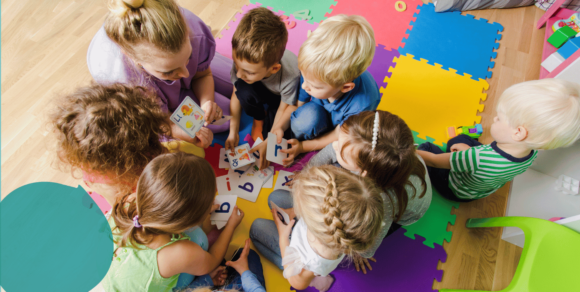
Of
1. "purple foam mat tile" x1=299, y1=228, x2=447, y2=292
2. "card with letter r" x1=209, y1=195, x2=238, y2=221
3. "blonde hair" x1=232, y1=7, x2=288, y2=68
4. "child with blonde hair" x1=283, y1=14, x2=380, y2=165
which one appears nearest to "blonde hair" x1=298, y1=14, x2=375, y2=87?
"child with blonde hair" x1=283, y1=14, x2=380, y2=165

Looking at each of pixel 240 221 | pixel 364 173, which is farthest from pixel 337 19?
pixel 240 221

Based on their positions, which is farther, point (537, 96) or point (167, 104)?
point (167, 104)

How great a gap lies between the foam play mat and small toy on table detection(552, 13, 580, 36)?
1.31 feet

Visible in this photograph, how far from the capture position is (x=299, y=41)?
7.64 feet

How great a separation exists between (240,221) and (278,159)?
453 mm

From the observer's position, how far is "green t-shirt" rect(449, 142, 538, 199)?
4.65ft

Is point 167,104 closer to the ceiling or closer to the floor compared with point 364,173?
closer to the floor

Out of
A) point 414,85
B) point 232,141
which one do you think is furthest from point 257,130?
point 414,85

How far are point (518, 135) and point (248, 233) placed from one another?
1.52 meters

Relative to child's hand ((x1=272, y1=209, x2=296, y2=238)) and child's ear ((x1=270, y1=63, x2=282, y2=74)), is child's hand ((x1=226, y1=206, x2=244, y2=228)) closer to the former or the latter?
child's hand ((x1=272, y1=209, x2=296, y2=238))

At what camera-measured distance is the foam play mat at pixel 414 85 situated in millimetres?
1682

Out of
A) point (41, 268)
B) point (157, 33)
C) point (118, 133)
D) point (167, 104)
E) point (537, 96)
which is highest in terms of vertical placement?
point (537, 96)

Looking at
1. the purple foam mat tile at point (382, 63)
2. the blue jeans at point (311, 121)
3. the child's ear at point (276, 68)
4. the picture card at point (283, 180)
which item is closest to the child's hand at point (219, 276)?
the picture card at point (283, 180)

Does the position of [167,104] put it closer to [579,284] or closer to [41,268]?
[41,268]
